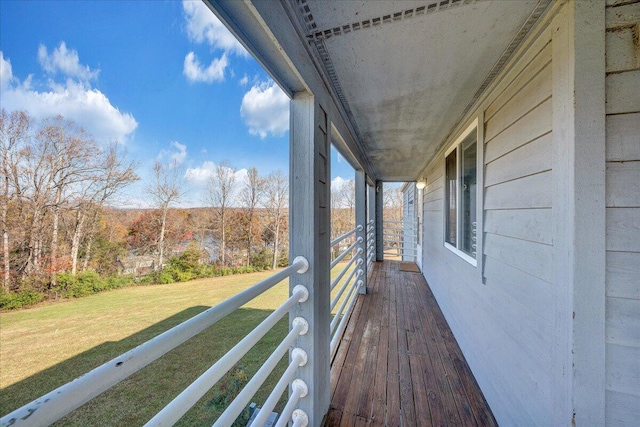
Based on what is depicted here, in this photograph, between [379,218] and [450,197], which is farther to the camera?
[379,218]

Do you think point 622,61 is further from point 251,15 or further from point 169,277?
point 169,277

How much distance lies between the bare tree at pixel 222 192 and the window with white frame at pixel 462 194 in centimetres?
1115

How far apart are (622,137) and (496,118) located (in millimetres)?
830

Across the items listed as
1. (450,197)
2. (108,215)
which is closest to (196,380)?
(450,197)

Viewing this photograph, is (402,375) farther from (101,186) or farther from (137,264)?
(137,264)

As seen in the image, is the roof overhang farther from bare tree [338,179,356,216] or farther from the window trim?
bare tree [338,179,356,216]

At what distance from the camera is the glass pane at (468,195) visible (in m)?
2.04

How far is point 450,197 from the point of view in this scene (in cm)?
288

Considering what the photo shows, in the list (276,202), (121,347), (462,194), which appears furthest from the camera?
(276,202)

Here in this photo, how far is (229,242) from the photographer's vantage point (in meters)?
12.3

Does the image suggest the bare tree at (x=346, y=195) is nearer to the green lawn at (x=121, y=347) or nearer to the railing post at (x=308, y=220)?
the green lawn at (x=121, y=347)

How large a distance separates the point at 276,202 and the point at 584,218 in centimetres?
1186

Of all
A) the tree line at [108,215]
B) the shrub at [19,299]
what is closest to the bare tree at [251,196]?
the tree line at [108,215]

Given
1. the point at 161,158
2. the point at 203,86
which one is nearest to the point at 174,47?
the point at 203,86
